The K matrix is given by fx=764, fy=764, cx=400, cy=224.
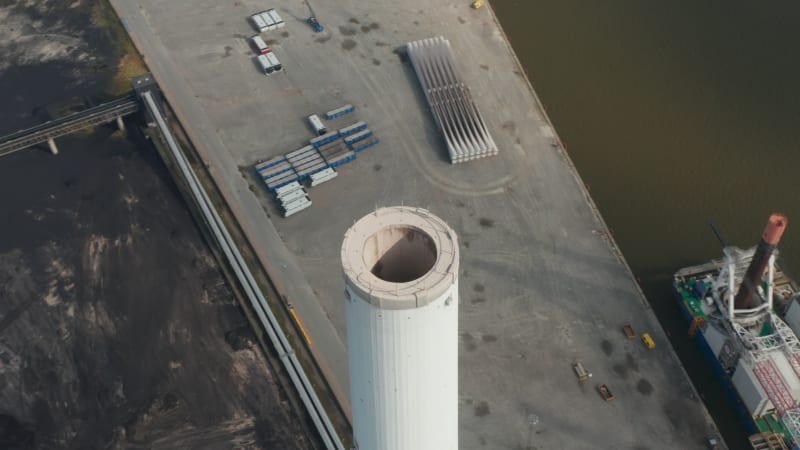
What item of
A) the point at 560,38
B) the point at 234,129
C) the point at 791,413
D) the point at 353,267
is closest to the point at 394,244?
the point at 353,267

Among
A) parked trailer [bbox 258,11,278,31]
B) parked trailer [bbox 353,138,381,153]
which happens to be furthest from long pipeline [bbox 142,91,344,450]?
parked trailer [bbox 258,11,278,31]

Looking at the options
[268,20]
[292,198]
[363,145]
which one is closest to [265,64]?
[268,20]

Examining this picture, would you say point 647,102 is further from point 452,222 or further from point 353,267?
point 353,267

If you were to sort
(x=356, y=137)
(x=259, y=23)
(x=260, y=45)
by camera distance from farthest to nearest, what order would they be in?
1. (x=259, y=23)
2. (x=260, y=45)
3. (x=356, y=137)

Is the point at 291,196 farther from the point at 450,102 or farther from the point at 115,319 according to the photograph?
the point at 450,102

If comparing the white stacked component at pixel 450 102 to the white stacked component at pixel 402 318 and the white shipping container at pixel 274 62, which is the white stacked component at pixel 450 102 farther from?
the white stacked component at pixel 402 318
